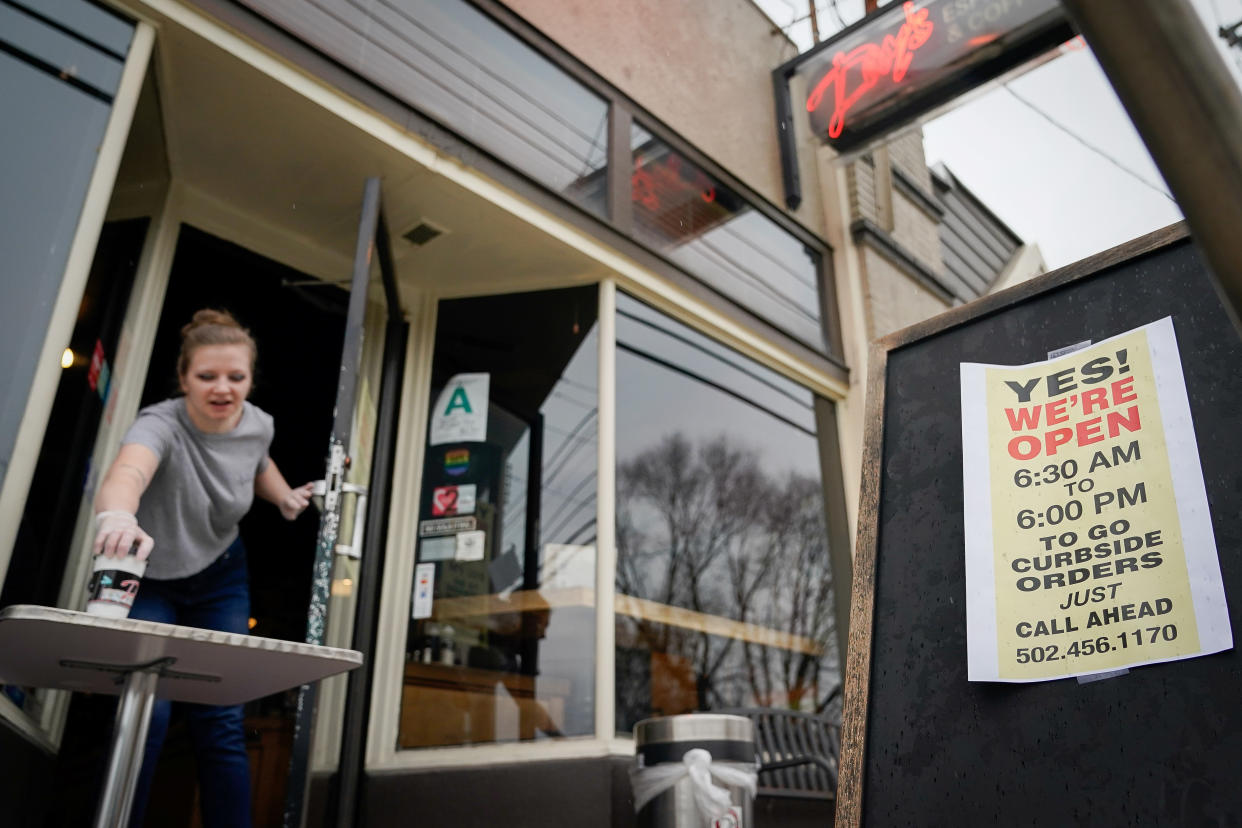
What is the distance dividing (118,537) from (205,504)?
857mm

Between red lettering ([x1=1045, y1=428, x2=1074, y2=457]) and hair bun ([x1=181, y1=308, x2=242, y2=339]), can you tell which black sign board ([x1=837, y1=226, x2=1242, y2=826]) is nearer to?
red lettering ([x1=1045, y1=428, x2=1074, y2=457])

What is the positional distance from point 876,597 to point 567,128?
3.34 m

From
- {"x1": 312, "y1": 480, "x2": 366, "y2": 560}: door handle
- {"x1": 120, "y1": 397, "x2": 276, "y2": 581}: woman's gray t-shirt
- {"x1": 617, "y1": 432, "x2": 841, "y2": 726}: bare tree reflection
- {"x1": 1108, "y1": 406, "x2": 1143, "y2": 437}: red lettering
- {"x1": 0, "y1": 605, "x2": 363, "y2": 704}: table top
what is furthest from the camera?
{"x1": 617, "y1": 432, "x2": 841, "y2": 726}: bare tree reflection

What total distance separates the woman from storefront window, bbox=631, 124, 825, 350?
220 cm

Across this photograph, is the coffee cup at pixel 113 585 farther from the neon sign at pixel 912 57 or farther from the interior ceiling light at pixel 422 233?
the neon sign at pixel 912 57

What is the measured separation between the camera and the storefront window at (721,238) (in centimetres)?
459

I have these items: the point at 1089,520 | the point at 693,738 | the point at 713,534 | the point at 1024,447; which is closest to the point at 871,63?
the point at 713,534

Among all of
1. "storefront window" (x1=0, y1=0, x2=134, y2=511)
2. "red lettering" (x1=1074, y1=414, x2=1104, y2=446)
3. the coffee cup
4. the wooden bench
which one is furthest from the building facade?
"red lettering" (x1=1074, y1=414, x2=1104, y2=446)

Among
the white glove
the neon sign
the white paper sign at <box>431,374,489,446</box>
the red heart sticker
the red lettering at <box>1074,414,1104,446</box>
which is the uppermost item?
the neon sign

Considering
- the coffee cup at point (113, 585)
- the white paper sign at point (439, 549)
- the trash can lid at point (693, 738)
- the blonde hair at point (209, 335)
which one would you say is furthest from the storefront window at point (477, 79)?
the trash can lid at point (693, 738)

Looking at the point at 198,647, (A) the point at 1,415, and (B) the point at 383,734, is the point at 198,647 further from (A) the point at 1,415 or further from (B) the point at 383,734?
(B) the point at 383,734

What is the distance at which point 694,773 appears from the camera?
2.66m

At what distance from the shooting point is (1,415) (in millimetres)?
2195

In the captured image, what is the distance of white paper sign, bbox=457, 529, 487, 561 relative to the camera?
3.70 meters
